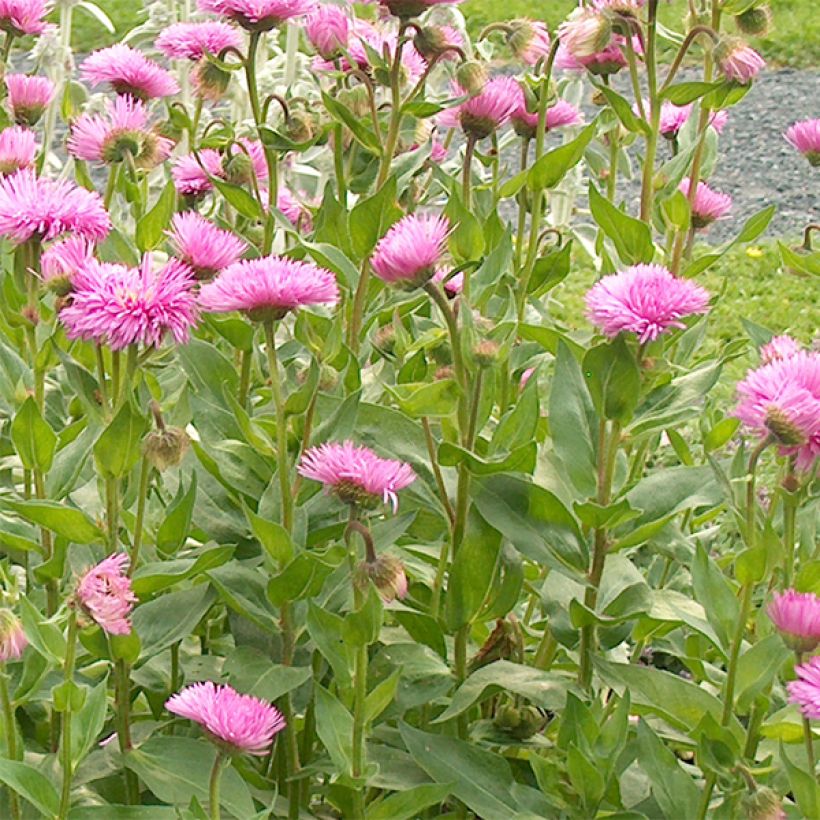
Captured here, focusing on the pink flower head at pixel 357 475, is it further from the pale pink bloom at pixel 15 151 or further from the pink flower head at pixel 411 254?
the pale pink bloom at pixel 15 151

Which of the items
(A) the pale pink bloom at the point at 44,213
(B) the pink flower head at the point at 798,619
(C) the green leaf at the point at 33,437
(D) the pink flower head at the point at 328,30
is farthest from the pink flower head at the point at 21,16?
(B) the pink flower head at the point at 798,619

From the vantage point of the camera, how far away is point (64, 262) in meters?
1.42

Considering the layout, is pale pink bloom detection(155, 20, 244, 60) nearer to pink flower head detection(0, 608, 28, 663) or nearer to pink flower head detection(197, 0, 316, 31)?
pink flower head detection(197, 0, 316, 31)

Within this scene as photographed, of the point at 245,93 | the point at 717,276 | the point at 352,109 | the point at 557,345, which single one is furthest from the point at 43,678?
the point at 717,276

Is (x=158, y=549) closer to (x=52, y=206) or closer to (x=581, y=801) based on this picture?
(x=52, y=206)

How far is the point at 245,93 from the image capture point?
10.3 ft

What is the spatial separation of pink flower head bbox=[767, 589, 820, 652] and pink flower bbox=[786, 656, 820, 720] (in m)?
0.05

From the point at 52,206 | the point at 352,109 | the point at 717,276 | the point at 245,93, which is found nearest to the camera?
the point at 52,206

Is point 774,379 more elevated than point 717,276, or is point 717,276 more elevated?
point 774,379

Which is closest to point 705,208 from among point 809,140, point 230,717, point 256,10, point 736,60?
point 809,140

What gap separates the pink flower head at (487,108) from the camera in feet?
5.89

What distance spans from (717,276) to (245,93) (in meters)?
2.61

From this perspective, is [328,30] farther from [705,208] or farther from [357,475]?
[357,475]

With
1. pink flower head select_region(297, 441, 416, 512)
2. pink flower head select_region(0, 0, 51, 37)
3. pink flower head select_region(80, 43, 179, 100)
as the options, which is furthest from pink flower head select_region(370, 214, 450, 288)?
pink flower head select_region(0, 0, 51, 37)
